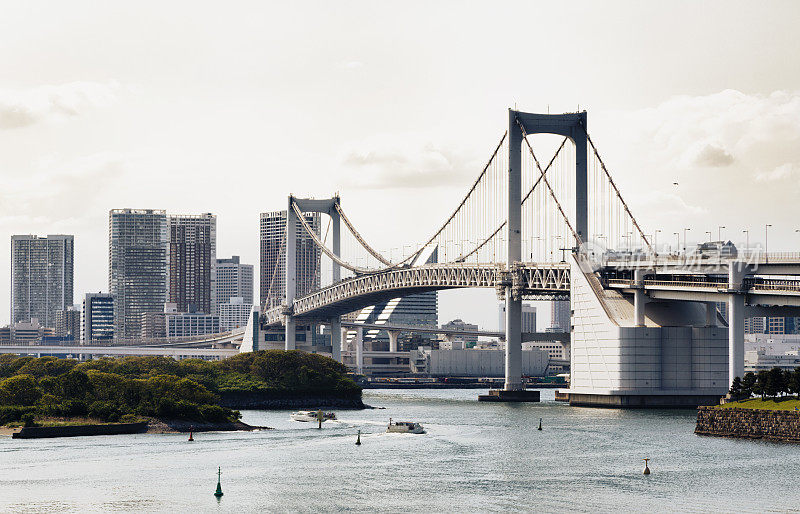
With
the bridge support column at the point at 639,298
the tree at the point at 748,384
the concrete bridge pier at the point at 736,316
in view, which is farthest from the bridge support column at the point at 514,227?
the tree at the point at 748,384

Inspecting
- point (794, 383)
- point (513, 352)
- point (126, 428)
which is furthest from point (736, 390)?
point (513, 352)

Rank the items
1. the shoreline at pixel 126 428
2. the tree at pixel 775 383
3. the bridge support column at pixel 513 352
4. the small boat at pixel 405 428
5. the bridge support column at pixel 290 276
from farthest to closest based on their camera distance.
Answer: the bridge support column at pixel 290 276
the bridge support column at pixel 513 352
the small boat at pixel 405 428
the shoreline at pixel 126 428
the tree at pixel 775 383

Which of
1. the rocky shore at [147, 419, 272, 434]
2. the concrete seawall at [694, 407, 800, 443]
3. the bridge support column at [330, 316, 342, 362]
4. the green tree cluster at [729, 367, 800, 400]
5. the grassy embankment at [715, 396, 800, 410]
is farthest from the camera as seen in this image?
the bridge support column at [330, 316, 342, 362]

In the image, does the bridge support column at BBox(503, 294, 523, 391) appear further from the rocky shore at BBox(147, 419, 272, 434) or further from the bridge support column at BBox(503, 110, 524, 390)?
the rocky shore at BBox(147, 419, 272, 434)

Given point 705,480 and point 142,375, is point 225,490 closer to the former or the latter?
point 705,480

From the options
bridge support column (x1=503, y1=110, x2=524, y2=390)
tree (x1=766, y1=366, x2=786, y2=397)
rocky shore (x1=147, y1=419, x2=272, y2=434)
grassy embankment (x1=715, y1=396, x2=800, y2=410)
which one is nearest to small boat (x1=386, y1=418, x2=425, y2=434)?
rocky shore (x1=147, y1=419, x2=272, y2=434)

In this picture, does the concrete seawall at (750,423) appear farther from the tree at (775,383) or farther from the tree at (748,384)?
the tree at (748,384)

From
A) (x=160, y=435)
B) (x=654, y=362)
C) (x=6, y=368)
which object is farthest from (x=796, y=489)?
(x=6, y=368)
